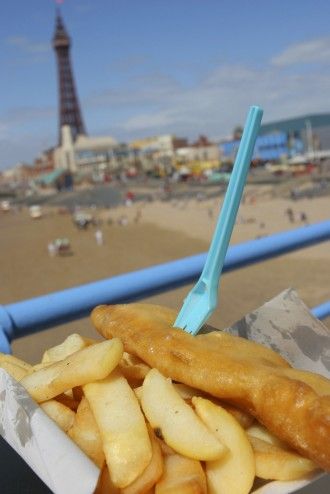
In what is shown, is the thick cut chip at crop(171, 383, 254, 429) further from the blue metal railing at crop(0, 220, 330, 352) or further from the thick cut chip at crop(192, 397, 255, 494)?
the blue metal railing at crop(0, 220, 330, 352)

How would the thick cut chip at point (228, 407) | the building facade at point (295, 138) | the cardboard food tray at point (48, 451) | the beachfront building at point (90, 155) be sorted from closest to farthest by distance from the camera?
1. the cardboard food tray at point (48, 451)
2. the thick cut chip at point (228, 407)
3. the building facade at point (295, 138)
4. the beachfront building at point (90, 155)

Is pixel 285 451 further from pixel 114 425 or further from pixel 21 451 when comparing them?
pixel 21 451

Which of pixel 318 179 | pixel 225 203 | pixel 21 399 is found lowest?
pixel 318 179

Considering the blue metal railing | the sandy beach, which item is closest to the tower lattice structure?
the sandy beach

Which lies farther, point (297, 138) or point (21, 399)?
point (297, 138)

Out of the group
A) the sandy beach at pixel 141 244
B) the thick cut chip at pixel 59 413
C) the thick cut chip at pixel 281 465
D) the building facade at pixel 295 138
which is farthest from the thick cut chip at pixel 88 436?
the building facade at pixel 295 138

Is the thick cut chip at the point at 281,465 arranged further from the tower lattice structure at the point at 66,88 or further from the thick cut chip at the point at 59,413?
the tower lattice structure at the point at 66,88

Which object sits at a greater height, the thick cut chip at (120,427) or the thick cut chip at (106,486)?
the thick cut chip at (120,427)

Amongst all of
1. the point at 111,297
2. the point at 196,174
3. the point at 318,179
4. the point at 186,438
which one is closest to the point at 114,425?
the point at 186,438
